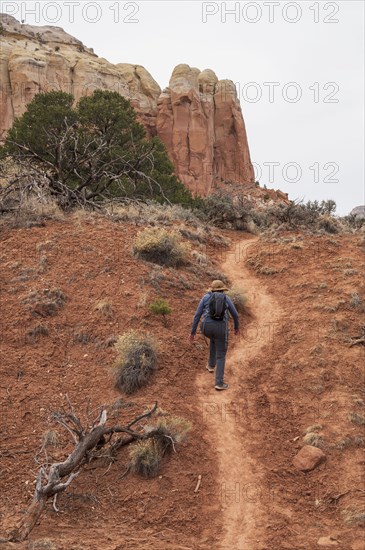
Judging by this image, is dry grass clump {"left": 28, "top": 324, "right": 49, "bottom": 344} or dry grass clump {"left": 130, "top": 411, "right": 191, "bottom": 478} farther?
dry grass clump {"left": 28, "top": 324, "right": 49, "bottom": 344}

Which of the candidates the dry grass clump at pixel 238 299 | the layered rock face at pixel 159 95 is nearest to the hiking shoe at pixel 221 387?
the dry grass clump at pixel 238 299

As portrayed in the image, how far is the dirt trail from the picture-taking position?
5.10 meters

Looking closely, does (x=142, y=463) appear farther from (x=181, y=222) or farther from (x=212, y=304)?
(x=181, y=222)

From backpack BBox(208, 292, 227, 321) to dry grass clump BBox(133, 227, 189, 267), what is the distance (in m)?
3.72

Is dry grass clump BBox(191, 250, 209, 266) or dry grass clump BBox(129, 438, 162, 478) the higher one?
dry grass clump BBox(191, 250, 209, 266)

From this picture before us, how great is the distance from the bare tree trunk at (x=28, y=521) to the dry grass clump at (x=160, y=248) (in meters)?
6.88

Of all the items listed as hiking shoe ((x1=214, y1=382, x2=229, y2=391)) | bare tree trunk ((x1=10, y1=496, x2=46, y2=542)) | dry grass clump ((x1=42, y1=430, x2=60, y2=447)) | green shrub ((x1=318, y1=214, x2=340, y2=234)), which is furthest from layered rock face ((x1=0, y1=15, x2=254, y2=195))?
bare tree trunk ((x1=10, y1=496, x2=46, y2=542))

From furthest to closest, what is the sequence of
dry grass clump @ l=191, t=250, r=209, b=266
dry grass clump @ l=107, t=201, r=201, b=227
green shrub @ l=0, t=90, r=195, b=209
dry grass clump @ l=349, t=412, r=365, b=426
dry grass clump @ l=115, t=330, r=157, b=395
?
green shrub @ l=0, t=90, r=195, b=209 < dry grass clump @ l=107, t=201, r=201, b=227 < dry grass clump @ l=191, t=250, r=209, b=266 < dry grass clump @ l=115, t=330, r=157, b=395 < dry grass clump @ l=349, t=412, r=365, b=426

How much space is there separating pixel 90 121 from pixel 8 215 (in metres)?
9.47

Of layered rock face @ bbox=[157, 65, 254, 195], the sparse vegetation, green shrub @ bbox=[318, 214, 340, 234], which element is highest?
layered rock face @ bbox=[157, 65, 254, 195]

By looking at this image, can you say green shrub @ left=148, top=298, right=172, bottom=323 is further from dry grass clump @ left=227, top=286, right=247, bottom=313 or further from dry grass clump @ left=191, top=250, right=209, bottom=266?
dry grass clump @ left=191, top=250, right=209, bottom=266

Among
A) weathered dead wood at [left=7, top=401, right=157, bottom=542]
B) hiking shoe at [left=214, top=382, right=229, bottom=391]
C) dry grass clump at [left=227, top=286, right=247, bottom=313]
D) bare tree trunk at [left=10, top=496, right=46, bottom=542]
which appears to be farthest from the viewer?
dry grass clump at [left=227, top=286, right=247, bottom=313]

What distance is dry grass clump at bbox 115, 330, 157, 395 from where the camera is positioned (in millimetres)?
7262

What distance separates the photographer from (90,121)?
2122 centimetres
